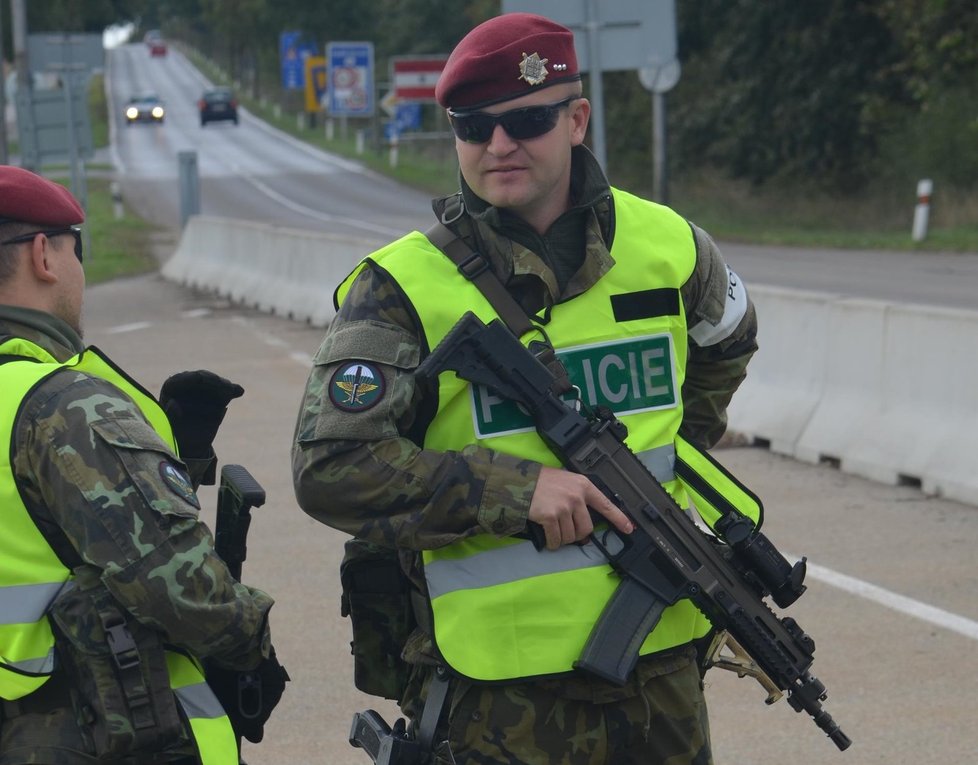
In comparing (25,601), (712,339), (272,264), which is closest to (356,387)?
(25,601)

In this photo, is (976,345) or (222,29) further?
(222,29)

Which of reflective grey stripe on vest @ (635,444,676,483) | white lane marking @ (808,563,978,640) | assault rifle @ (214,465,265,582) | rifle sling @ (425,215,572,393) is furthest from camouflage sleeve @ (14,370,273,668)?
white lane marking @ (808,563,978,640)

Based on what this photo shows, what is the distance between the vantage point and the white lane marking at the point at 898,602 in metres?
5.96

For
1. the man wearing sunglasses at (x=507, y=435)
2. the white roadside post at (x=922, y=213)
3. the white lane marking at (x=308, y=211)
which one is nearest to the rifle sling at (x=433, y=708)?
the man wearing sunglasses at (x=507, y=435)

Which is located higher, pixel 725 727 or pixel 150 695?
pixel 150 695

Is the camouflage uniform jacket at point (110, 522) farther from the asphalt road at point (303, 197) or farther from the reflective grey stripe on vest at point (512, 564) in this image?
the asphalt road at point (303, 197)

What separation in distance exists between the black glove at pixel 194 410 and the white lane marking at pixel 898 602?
370cm

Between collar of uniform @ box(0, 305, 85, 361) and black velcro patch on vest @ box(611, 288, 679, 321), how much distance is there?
952 mm

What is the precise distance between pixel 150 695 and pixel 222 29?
106 metres

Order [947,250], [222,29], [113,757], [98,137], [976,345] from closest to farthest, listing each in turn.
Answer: [113,757] < [976,345] < [947,250] < [98,137] < [222,29]

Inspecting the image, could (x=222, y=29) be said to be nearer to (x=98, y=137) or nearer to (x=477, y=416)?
(x=98, y=137)

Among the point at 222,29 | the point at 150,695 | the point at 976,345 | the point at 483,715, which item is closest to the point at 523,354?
the point at 483,715

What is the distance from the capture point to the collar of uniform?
2.74m

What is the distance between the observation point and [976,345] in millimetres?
7914
